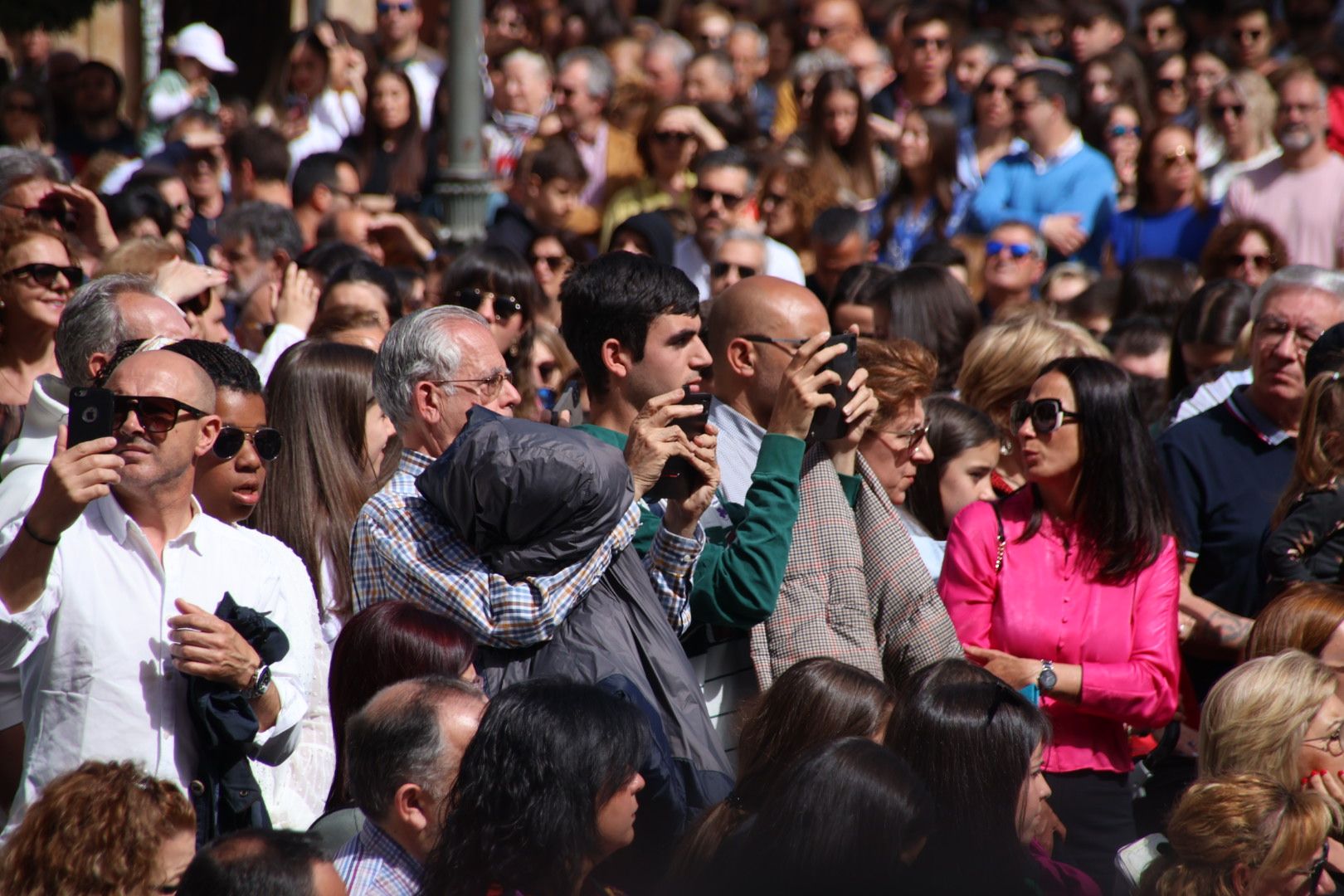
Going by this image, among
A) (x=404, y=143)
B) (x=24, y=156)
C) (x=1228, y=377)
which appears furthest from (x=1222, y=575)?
(x=404, y=143)

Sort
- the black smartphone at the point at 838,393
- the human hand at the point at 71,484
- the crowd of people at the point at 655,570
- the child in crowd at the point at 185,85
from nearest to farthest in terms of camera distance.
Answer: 1. the crowd of people at the point at 655,570
2. the human hand at the point at 71,484
3. the black smartphone at the point at 838,393
4. the child in crowd at the point at 185,85

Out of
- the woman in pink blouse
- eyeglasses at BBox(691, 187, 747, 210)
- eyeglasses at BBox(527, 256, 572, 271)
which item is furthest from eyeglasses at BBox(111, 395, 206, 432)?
eyeglasses at BBox(691, 187, 747, 210)

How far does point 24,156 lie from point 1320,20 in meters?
8.95

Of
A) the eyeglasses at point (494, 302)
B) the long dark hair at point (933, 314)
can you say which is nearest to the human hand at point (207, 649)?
the eyeglasses at point (494, 302)

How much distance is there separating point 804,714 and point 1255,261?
412cm

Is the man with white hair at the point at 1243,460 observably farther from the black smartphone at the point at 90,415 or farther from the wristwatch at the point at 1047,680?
the black smartphone at the point at 90,415

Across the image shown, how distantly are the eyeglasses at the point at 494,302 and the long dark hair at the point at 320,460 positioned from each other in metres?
1.08

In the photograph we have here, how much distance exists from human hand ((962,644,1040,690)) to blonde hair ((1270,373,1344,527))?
34.6 inches

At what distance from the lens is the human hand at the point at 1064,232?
8.36m

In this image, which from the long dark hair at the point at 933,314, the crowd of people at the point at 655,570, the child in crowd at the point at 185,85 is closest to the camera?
the crowd of people at the point at 655,570

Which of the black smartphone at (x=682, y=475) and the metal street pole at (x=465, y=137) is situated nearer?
the black smartphone at (x=682, y=475)

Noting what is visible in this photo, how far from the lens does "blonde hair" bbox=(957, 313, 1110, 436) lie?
205 inches

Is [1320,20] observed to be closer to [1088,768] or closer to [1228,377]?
[1228,377]

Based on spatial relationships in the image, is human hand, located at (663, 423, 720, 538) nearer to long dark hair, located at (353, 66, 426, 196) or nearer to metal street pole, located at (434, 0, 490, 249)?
metal street pole, located at (434, 0, 490, 249)
